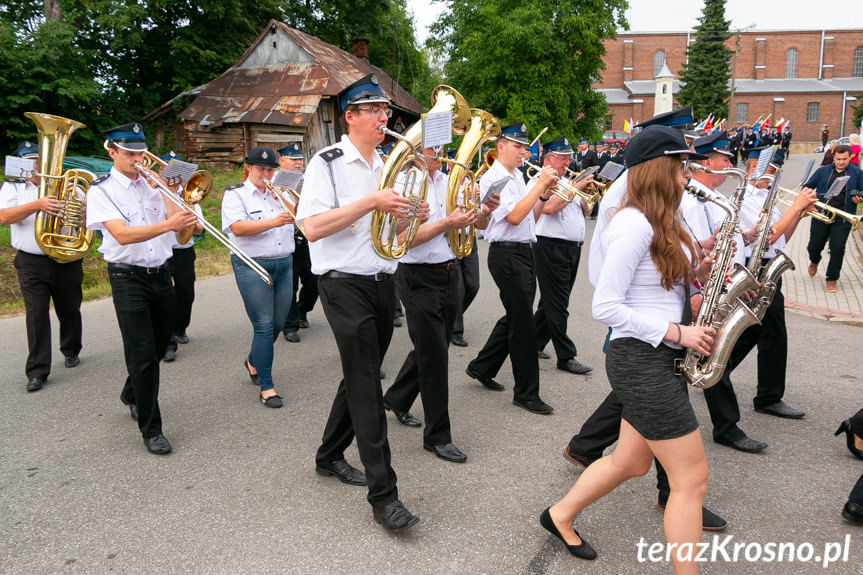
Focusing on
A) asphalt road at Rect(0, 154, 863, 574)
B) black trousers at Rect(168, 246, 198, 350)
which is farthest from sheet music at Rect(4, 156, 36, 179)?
asphalt road at Rect(0, 154, 863, 574)

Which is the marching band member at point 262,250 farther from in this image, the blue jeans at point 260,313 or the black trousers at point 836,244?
the black trousers at point 836,244

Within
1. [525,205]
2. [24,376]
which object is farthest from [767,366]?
[24,376]

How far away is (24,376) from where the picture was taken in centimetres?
560

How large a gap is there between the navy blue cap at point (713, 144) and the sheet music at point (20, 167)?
543 cm

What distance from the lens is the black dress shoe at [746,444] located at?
12.6ft

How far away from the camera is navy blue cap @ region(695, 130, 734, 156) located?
393 cm

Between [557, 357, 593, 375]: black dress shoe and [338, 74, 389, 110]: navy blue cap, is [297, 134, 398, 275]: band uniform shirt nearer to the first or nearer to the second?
[338, 74, 389, 110]: navy blue cap

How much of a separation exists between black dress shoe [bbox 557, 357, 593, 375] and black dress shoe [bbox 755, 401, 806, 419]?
1451 mm

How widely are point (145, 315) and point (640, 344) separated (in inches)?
127

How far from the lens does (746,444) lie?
3.86 meters

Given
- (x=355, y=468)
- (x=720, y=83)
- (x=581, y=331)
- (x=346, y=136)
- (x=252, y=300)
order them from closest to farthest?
(x=346, y=136) → (x=355, y=468) → (x=252, y=300) → (x=581, y=331) → (x=720, y=83)

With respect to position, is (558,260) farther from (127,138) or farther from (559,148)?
(127,138)

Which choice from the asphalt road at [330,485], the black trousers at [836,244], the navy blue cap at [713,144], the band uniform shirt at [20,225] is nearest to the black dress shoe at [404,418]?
the asphalt road at [330,485]

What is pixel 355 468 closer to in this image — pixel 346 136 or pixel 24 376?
pixel 346 136
